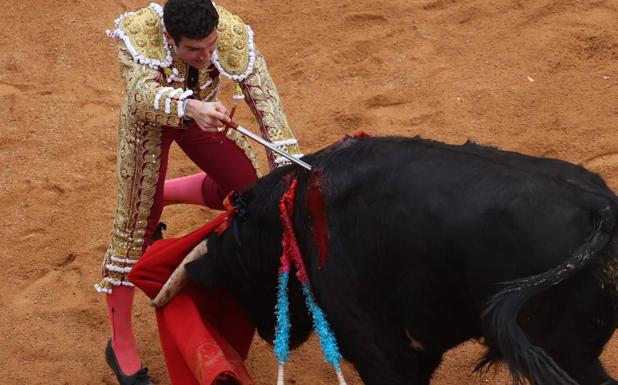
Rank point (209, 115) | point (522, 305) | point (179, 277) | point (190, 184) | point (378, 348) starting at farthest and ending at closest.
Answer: point (190, 184)
point (179, 277)
point (209, 115)
point (378, 348)
point (522, 305)

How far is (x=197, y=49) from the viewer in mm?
3320

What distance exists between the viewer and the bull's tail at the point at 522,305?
2.48 meters

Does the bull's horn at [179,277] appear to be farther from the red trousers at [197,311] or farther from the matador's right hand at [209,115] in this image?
the matador's right hand at [209,115]

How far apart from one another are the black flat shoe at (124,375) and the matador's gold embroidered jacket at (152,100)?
11.2 inches

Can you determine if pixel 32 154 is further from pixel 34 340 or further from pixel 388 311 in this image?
pixel 388 311

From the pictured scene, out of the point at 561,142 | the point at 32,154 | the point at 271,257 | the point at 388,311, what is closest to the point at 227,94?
the point at 32,154

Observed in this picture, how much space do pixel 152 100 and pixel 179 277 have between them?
0.58m

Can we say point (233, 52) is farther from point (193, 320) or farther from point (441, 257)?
point (441, 257)

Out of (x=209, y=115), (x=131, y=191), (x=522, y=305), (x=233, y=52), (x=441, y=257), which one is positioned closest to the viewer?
(x=522, y=305)

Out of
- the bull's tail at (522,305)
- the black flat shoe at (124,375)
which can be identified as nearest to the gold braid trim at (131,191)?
the black flat shoe at (124,375)

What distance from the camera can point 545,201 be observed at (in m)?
2.58

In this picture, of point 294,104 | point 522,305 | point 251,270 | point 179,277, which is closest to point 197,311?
point 179,277

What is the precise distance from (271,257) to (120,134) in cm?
79

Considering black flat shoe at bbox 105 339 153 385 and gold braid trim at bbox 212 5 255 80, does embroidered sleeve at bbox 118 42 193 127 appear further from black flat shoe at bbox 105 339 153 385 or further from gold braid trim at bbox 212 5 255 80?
black flat shoe at bbox 105 339 153 385
